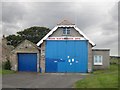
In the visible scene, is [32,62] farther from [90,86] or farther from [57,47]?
[90,86]

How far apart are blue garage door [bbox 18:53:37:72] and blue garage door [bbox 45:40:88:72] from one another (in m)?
2.69

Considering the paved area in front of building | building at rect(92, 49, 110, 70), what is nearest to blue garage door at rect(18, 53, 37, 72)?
building at rect(92, 49, 110, 70)

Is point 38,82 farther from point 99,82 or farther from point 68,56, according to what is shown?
point 68,56

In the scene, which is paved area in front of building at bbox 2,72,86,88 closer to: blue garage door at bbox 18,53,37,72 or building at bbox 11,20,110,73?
building at bbox 11,20,110,73

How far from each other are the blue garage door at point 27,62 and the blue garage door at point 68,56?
2690mm

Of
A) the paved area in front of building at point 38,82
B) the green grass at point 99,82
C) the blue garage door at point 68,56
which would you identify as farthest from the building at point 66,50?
the green grass at point 99,82

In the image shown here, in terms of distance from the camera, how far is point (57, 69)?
32.5 m

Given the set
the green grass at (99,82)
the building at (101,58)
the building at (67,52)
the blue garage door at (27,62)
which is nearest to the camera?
the green grass at (99,82)

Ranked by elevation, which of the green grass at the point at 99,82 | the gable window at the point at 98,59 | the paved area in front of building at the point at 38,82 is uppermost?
the gable window at the point at 98,59

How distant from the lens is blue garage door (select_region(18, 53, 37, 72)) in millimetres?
34625

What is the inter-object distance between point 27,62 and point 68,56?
5.69 metres

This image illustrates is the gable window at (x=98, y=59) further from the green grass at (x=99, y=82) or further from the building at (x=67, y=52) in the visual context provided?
the green grass at (x=99, y=82)

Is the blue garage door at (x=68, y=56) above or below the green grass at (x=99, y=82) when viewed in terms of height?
above

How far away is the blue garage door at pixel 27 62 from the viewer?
34625mm
